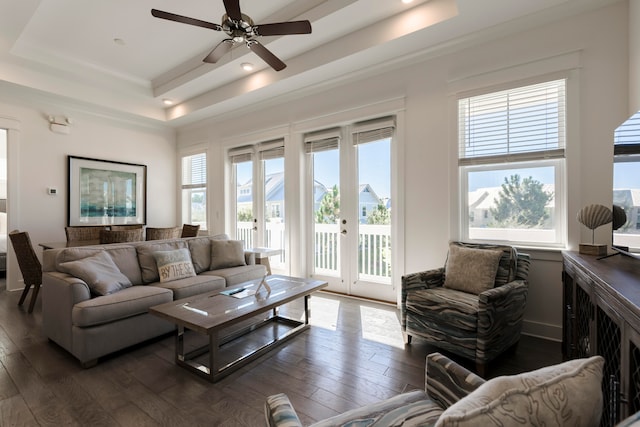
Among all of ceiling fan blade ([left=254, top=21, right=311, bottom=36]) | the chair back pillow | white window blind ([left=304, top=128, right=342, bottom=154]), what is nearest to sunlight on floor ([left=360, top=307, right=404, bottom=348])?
Result: the chair back pillow

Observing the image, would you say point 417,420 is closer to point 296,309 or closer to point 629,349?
point 629,349

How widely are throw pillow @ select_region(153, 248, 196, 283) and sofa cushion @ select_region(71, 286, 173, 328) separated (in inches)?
14.2

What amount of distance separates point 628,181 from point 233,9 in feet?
9.20

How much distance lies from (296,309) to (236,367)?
53.9 inches

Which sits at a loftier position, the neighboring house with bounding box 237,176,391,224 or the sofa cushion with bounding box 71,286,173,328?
the neighboring house with bounding box 237,176,391,224

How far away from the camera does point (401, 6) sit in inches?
112

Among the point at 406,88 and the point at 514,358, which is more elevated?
the point at 406,88

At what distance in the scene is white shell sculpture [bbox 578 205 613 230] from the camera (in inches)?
84.6

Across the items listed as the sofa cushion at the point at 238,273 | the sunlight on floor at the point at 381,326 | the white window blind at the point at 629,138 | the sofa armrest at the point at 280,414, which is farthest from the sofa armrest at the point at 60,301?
the white window blind at the point at 629,138

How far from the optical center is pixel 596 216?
218 cm

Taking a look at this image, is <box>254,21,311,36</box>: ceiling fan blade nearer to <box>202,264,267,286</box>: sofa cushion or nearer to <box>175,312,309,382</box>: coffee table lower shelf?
<box>175,312,309,382</box>: coffee table lower shelf

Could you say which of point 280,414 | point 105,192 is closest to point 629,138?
point 280,414

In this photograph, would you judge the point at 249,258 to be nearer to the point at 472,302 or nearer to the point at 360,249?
the point at 360,249

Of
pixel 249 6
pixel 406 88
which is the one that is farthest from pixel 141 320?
pixel 406 88
